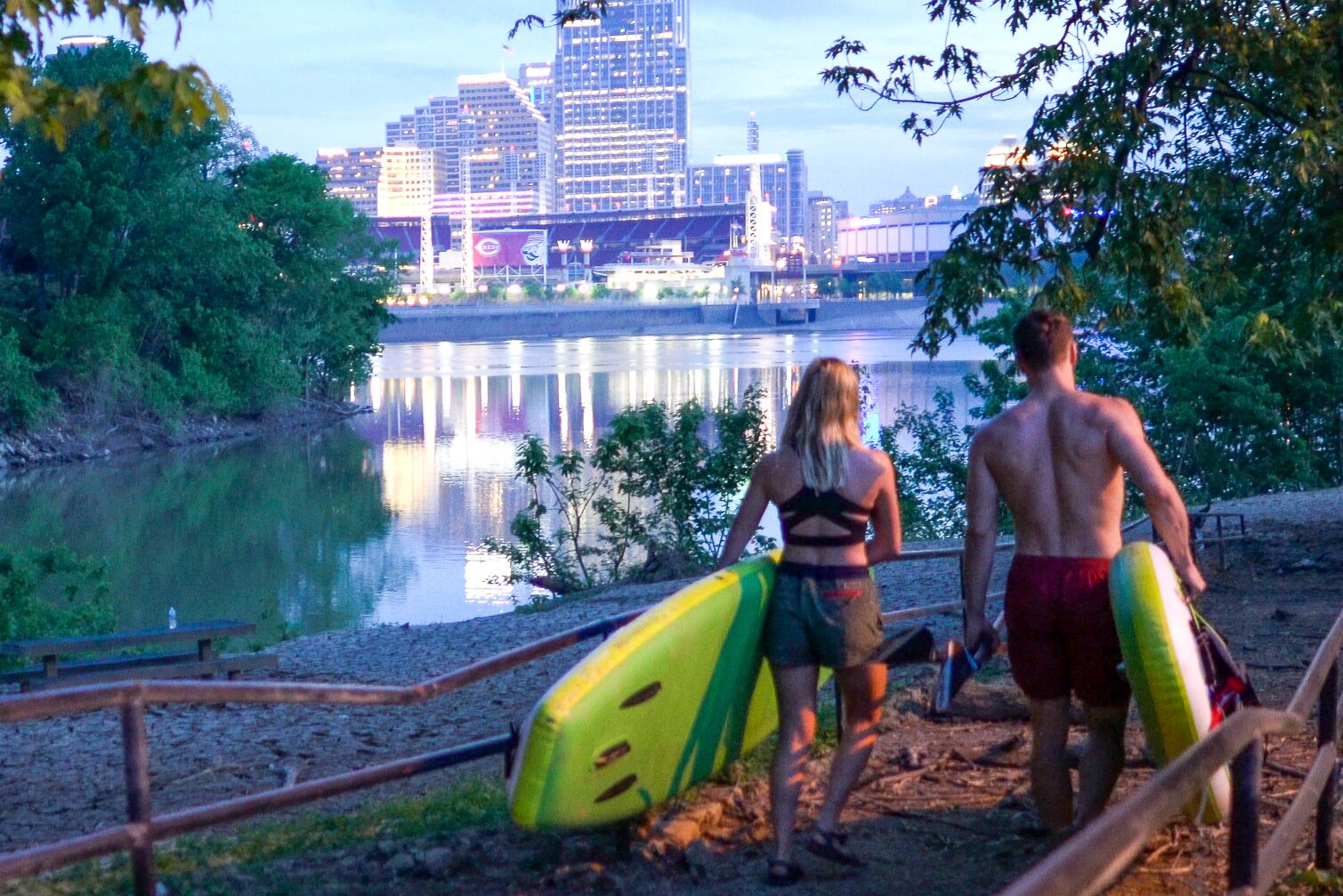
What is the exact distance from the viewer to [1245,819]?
3.15m

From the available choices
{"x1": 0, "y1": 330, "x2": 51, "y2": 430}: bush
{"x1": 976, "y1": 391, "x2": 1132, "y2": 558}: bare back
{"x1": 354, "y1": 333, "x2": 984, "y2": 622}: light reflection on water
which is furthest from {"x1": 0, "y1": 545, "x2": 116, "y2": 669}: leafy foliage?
{"x1": 0, "y1": 330, "x2": 51, "y2": 430}: bush

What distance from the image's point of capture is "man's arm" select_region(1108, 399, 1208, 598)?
420cm

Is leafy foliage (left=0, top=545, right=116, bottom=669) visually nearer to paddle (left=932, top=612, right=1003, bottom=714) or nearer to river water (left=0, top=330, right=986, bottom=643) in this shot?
river water (left=0, top=330, right=986, bottom=643)

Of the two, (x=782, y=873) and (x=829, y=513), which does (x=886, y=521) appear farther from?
(x=782, y=873)

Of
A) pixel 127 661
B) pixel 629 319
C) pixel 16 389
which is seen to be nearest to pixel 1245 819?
pixel 127 661

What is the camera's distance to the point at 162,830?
12.9 feet

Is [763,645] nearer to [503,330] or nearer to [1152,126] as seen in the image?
[1152,126]

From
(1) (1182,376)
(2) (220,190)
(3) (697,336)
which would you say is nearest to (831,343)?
(3) (697,336)

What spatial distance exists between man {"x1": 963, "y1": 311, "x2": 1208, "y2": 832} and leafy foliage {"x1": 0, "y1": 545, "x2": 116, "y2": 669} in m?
13.6

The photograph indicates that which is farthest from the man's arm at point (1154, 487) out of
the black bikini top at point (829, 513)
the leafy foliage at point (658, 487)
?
the leafy foliage at point (658, 487)

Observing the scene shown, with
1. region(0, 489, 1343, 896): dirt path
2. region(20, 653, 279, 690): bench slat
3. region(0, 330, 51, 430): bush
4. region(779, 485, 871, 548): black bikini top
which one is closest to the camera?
region(779, 485, 871, 548): black bikini top

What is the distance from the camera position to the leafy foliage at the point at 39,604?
1609 cm

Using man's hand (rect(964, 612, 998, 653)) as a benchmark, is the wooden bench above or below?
below

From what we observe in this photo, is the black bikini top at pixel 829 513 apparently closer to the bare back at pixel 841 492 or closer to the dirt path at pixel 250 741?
the bare back at pixel 841 492
